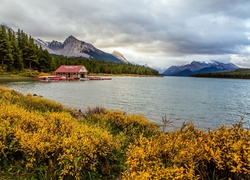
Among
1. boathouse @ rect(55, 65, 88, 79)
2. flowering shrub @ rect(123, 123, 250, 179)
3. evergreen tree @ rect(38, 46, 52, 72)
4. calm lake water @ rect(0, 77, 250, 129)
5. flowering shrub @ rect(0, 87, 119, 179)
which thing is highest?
evergreen tree @ rect(38, 46, 52, 72)

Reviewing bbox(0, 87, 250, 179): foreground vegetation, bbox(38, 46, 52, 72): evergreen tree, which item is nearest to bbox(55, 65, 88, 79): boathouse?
bbox(38, 46, 52, 72): evergreen tree

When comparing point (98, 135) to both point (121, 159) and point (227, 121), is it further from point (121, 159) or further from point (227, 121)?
point (227, 121)

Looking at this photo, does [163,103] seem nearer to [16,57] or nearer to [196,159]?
[196,159]

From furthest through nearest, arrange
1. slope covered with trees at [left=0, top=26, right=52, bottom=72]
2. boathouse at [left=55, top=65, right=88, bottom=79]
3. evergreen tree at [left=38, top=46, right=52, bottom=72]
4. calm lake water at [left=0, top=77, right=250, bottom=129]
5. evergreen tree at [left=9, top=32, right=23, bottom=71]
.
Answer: boathouse at [left=55, top=65, right=88, bottom=79] → evergreen tree at [left=38, top=46, right=52, bottom=72] → evergreen tree at [left=9, top=32, right=23, bottom=71] → slope covered with trees at [left=0, top=26, right=52, bottom=72] → calm lake water at [left=0, top=77, right=250, bottom=129]

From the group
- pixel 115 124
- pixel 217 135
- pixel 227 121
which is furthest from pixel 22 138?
pixel 227 121

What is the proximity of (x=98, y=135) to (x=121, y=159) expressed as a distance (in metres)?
1.18

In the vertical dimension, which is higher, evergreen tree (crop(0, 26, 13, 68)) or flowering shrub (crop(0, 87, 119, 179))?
evergreen tree (crop(0, 26, 13, 68))

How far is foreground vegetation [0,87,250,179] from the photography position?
4.15m

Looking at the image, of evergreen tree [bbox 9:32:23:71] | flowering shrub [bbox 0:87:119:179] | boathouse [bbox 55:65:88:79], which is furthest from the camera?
boathouse [bbox 55:65:88:79]

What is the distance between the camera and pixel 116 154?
7766 mm

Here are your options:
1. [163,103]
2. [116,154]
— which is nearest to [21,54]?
[163,103]

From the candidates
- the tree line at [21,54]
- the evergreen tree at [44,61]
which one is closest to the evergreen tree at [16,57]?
the tree line at [21,54]

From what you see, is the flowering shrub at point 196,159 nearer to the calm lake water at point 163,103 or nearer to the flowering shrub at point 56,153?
the calm lake water at point 163,103

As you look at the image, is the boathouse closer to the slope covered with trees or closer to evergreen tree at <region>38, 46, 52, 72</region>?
evergreen tree at <region>38, 46, 52, 72</region>
